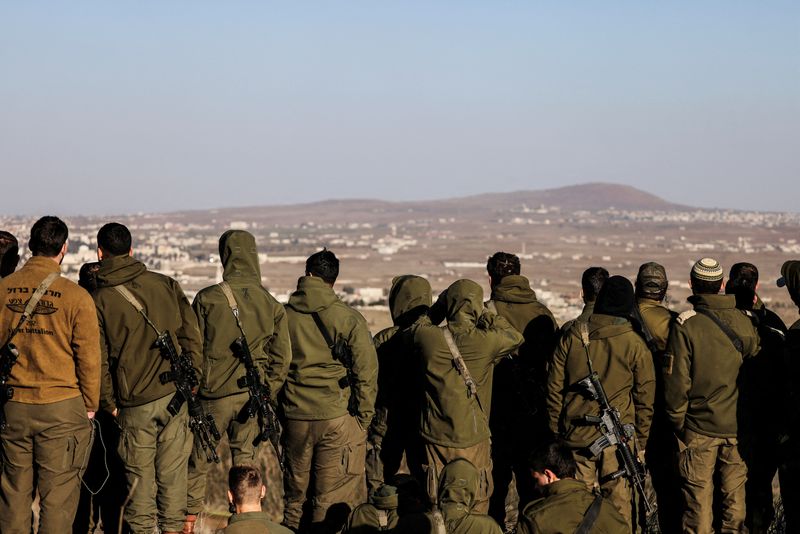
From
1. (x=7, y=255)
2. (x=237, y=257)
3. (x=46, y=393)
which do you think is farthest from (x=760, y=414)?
(x=7, y=255)

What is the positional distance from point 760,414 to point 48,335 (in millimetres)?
5024

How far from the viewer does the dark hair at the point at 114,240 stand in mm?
6727

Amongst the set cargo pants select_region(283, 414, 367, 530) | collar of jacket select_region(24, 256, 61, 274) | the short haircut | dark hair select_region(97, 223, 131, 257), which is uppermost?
dark hair select_region(97, 223, 131, 257)

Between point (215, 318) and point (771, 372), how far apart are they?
4.09 m

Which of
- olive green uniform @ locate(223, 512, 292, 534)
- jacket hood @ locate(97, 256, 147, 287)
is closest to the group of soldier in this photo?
jacket hood @ locate(97, 256, 147, 287)

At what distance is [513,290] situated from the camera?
8.05 meters

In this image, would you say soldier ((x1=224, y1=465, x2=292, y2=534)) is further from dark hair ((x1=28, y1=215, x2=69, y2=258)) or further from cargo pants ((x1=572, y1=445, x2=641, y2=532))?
cargo pants ((x1=572, y1=445, x2=641, y2=532))

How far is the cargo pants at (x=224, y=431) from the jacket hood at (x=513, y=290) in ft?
7.03

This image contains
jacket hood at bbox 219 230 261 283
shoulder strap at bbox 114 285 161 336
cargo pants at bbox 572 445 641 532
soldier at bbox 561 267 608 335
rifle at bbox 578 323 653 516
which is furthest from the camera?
soldier at bbox 561 267 608 335

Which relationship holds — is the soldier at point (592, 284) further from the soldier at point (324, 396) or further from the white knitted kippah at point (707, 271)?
the soldier at point (324, 396)

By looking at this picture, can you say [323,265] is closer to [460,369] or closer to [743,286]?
[460,369]

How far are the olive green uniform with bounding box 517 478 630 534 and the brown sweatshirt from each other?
2.86 metres

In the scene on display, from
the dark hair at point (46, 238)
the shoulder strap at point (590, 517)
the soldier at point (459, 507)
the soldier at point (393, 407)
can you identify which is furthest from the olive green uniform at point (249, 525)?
the soldier at point (393, 407)

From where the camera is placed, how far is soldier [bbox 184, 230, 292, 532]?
738 cm
